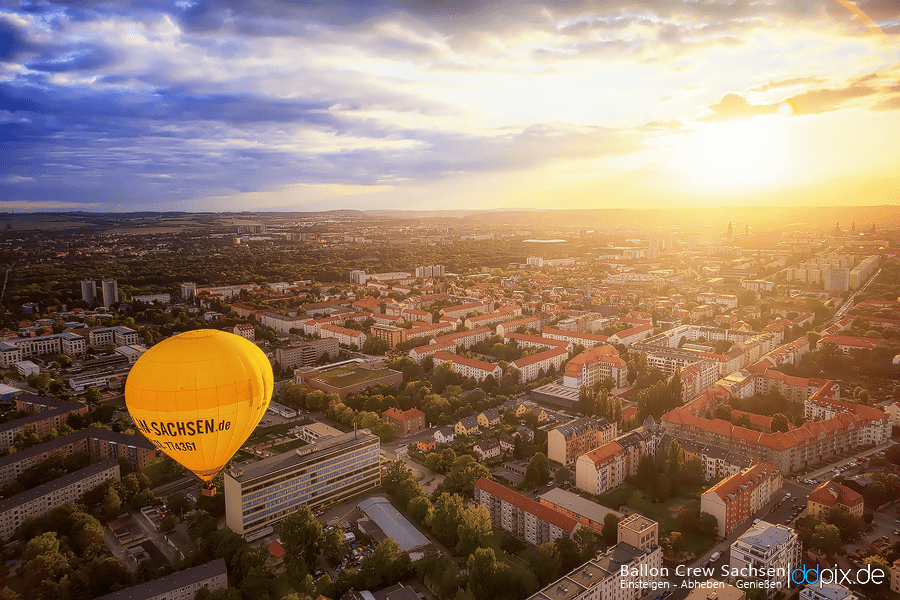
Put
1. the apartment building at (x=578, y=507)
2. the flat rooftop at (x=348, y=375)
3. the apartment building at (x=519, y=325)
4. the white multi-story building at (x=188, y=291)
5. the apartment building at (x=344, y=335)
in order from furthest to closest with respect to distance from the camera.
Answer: the white multi-story building at (x=188, y=291) < the apartment building at (x=519, y=325) < the apartment building at (x=344, y=335) < the flat rooftop at (x=348, y=375) < the apartment building at (x=578, y=507)

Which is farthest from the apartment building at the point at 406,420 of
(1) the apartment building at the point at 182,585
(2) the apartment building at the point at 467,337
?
(2) the apartment building at the point at 467,337

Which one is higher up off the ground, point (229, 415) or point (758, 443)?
point (229, 415)

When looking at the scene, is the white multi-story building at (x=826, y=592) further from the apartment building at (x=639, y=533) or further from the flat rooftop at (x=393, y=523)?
the flat rooftop at (x=393, y=523)

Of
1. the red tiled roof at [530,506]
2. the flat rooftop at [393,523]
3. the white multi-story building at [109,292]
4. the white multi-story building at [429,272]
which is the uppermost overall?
the white multi-story building at [109,292]

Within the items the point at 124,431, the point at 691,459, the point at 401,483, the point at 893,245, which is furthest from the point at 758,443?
the point at 893,245

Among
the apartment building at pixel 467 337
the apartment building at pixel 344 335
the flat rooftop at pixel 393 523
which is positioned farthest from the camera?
the apartment building at pixel 344 335

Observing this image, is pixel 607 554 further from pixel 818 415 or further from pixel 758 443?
pixel 818 415

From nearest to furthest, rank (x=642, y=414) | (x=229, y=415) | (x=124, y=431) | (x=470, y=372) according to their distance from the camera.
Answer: (x=229, y=415), (x=124, y=431), (x=642, y=414), (x=470, y=372)

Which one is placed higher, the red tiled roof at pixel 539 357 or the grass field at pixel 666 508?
the red tiled roof at pixel 539 357
